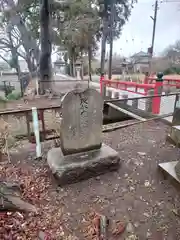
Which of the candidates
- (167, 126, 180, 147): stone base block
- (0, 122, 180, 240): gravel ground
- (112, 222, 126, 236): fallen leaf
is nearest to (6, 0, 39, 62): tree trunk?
(0, 122, 180, 240): gravel ground

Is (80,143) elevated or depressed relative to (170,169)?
elevated

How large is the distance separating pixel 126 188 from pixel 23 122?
2740mm

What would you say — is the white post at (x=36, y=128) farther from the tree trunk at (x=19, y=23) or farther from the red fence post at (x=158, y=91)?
the tree trunk at (x=19, y=23)

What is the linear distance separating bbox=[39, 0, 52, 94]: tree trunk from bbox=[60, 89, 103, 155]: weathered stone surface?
7769mm

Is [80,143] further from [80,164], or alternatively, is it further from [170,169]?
[170,169]

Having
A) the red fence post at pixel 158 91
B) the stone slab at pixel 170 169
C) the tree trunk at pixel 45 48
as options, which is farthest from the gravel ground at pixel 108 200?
the tree trunk at pixel 45 48

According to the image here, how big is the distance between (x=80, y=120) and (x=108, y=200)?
3.30 ft

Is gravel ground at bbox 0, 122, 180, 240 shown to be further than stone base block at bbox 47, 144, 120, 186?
No

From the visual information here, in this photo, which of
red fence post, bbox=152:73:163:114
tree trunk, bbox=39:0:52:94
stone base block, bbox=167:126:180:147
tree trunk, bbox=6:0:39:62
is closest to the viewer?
stone base block, bbox=167:126:180:147

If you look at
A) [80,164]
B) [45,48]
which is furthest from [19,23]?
[80,164]

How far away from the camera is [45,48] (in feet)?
34.1

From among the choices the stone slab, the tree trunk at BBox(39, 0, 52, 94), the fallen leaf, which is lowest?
the fallen leaf

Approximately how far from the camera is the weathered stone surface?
234 centimetres

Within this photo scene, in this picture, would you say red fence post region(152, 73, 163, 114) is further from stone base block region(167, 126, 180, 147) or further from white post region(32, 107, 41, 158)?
white post region(32, 107, 41, 158)
